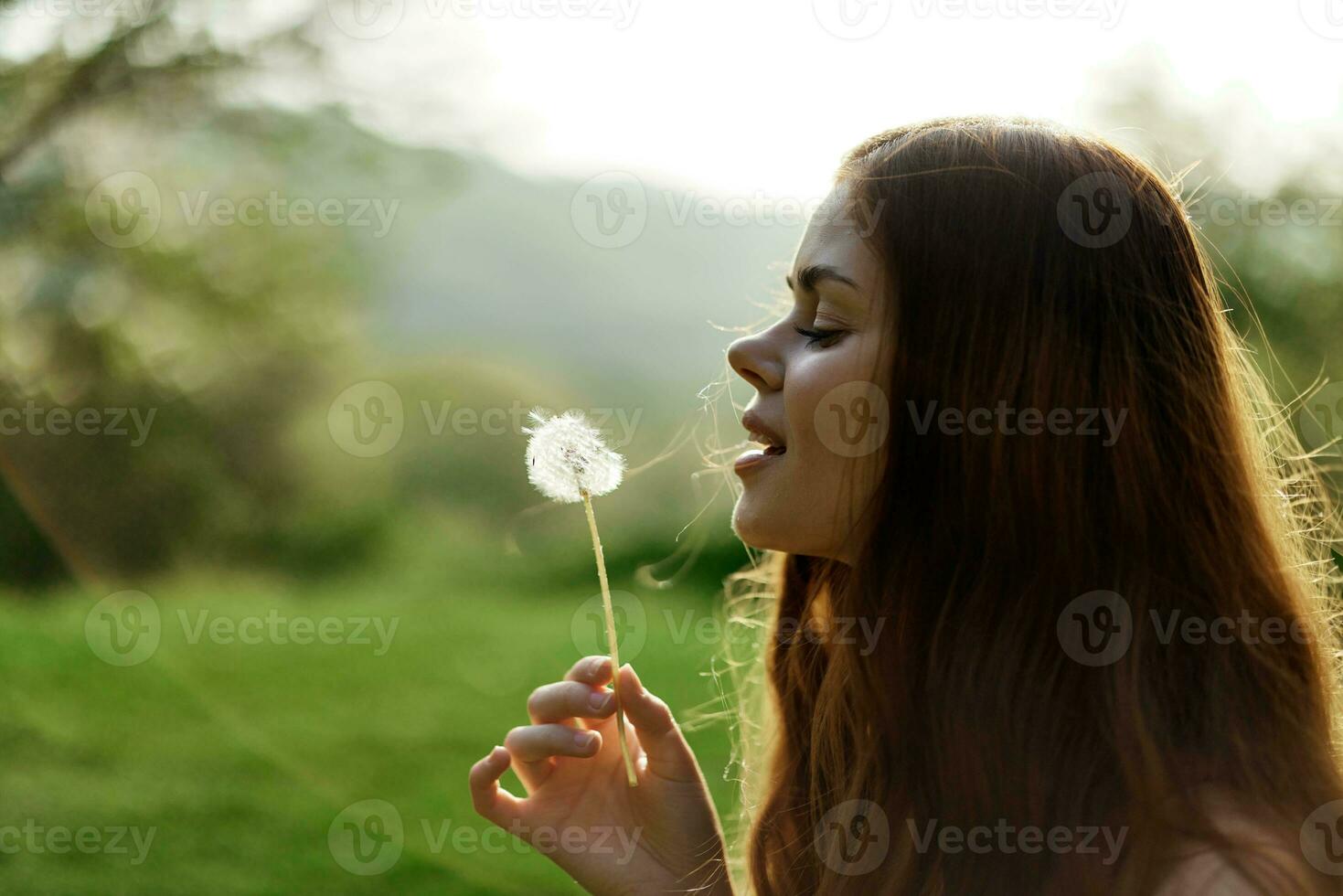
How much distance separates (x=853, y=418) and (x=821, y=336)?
0.13m

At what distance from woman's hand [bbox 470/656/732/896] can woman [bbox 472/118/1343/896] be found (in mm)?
60

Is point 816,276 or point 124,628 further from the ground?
point 816,276

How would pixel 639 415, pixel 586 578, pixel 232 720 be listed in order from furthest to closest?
pixel 586 578 < pixel 232 720 < pixel 639 415

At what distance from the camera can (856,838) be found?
4.73 feet

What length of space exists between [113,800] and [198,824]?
0.34 m

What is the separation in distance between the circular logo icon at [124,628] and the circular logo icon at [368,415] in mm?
1185

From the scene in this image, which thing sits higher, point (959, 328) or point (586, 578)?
point (959, 328)

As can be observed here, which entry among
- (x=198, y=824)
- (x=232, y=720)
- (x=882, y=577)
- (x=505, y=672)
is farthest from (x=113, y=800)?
(x=882, y=577)

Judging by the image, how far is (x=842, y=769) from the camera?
1.53m

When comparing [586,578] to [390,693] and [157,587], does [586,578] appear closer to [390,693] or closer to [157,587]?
[390,693]

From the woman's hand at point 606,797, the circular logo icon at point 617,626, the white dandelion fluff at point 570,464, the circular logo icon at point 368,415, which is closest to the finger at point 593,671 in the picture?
the woman's hand at point 606,797

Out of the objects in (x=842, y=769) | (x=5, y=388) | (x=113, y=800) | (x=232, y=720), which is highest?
(x=842, y=769)
